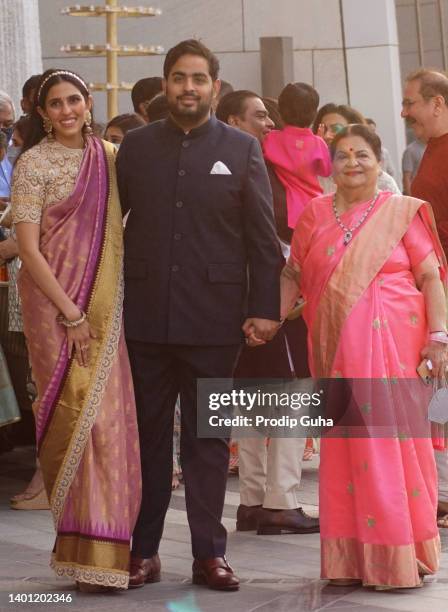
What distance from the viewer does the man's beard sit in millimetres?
5789

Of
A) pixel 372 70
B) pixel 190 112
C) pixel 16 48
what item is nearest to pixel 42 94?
pixel 190 112

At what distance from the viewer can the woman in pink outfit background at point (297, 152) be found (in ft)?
24.0

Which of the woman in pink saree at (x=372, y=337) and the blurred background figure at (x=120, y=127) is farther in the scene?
the blurred background figure at (x=120, y=127)

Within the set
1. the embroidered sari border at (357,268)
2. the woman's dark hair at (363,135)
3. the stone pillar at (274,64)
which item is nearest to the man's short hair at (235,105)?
the woman's dark hair at (363,135)

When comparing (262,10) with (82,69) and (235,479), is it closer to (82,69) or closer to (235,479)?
(82,69)

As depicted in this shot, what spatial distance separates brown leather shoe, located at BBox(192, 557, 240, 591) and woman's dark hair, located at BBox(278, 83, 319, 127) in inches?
99.0

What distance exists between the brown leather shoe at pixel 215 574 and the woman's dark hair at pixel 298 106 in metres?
2.52

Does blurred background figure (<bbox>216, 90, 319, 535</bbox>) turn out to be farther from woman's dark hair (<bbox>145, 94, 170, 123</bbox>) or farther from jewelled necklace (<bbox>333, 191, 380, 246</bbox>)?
jewelled necklace (<bbox>333, 191, 380, 246</bbox>)

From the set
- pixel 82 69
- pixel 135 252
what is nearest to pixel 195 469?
pixel 135 252

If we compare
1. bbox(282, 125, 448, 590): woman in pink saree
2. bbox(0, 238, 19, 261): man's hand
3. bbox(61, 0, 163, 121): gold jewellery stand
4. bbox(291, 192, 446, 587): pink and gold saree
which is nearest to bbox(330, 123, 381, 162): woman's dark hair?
bbox(282, 125, 448, 590): woman in pink saree

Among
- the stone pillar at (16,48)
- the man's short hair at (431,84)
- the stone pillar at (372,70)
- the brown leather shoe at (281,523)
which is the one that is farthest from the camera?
the stone pillar at (372,70)

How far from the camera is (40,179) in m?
5.81
